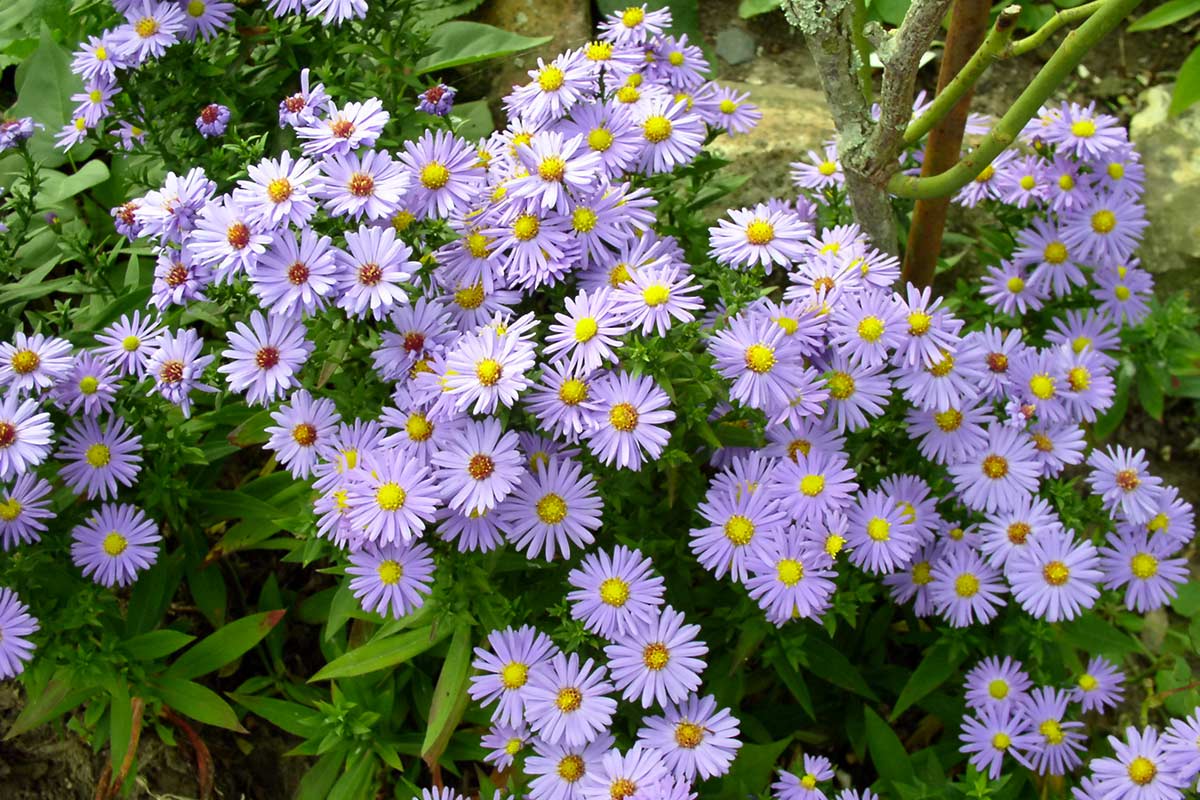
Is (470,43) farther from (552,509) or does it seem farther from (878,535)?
(878,535)

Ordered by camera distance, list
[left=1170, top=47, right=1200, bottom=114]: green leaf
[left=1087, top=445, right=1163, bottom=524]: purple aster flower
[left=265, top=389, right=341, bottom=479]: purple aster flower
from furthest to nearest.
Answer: [left=1087, top=445, right=1163, bottom=524]: purple aster flower
[left=265, top=389, right=341, bottom=479]: purple aster flower
[left=1170, top=47, right=1200, bottom=114]: green leaf

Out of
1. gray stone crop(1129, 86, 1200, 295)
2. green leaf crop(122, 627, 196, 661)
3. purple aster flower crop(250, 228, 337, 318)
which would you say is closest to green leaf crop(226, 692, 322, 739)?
green leaf crop(122, 627, 196, 661)

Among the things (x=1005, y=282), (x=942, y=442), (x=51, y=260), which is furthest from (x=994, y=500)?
(x=51, y=260)

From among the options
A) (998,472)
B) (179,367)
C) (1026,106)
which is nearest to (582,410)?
(179,367)

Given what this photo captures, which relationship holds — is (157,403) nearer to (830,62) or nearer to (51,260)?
(51,260)

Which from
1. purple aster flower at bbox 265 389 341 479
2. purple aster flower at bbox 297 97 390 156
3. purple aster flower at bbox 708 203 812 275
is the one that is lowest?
purple aster flower at bbox 265 389 341 479

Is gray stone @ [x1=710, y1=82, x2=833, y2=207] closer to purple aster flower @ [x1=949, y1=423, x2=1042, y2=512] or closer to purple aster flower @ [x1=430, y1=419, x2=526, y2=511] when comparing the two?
purple aster flower @ [x1=949, y1=423, x2=1042, y2=512]
